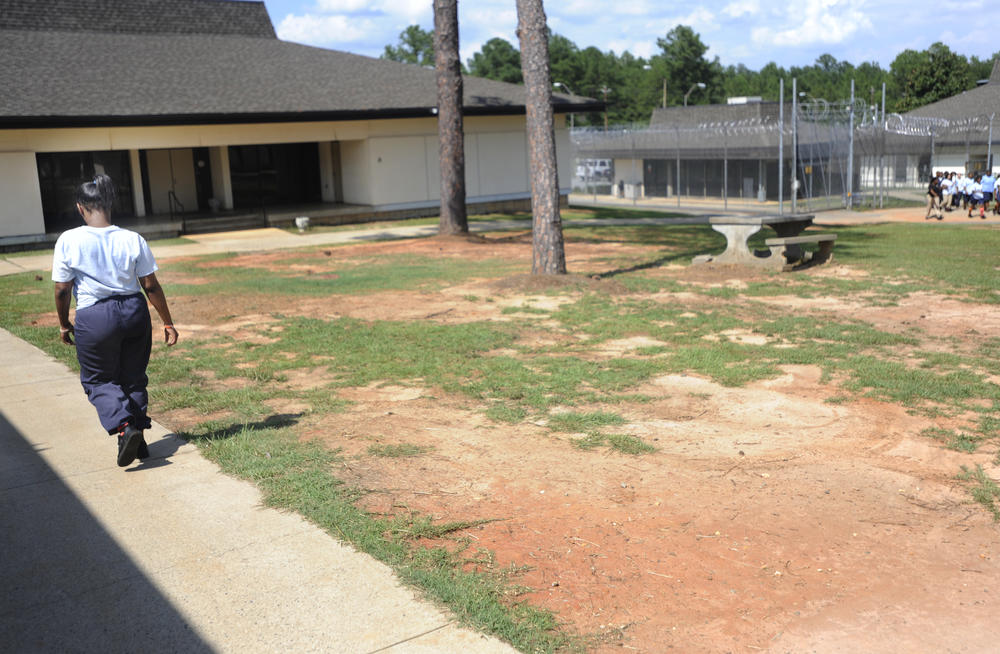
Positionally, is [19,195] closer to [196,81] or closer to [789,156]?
[196,81]

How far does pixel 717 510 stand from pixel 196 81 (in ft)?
78.4

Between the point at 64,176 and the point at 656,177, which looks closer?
the point at 64,176

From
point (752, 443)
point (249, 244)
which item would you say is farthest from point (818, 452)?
point (249, 244)

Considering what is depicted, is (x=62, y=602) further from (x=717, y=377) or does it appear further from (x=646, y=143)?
(x=646, y=143)

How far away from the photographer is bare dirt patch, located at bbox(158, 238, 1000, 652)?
3.75 metres

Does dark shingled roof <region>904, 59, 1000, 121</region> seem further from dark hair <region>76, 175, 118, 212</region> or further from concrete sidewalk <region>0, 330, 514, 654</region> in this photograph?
concrete sidewalk <region>0, 330, 514, 654</region>

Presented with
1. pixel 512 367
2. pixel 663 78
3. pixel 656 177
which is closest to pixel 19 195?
pixel 512 367

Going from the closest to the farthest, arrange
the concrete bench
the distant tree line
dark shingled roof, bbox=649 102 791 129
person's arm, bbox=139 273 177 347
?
person's arm, bbox=139 273 177 347, the concrete bench, dark shingled roof, bbox=649 102 791 129, the distant tree line

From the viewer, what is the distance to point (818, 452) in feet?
19.0

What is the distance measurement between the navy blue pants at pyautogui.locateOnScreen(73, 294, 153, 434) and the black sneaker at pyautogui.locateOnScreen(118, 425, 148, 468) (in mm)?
62

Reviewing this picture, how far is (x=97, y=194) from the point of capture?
546 centimetres

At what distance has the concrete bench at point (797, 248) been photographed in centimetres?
1397

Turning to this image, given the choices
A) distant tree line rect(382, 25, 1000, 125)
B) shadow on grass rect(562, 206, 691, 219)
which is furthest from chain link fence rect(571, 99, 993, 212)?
distant tree line rect(382, 25, 1000, 125)

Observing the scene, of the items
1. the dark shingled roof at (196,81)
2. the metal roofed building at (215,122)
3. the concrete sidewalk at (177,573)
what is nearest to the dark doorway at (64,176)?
the metal roofed building at (215,122)
